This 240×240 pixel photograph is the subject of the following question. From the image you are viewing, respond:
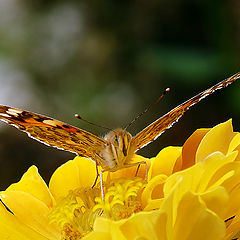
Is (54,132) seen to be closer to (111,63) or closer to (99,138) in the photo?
(99,138)

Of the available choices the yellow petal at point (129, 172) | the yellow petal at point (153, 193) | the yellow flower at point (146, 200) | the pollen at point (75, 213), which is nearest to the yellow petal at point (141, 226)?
the yellow flower at point (146, 200)

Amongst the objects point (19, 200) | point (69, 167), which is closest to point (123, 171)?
point (69, 167)

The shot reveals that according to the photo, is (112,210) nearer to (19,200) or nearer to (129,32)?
(19,200)

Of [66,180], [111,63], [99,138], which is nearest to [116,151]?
[99,138]

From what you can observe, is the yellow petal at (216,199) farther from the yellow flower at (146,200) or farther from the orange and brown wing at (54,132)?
the orange and brown wing at (54,132)

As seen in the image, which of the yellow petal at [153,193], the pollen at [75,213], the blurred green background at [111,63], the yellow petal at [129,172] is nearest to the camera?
the yellow petal at [153,193]

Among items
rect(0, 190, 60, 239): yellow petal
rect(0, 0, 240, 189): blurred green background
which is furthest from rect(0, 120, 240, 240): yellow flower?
rect(0, 0, 240, 189): blurred green background

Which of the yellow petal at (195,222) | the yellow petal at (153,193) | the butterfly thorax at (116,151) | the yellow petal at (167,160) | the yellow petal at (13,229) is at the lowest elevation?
the yellow petal at (195,222)

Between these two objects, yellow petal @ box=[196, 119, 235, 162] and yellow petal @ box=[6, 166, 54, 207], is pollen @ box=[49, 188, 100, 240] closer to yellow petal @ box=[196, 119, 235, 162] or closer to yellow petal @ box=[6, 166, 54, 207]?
yellow petal @ box=[6, 166, 54, 207]
